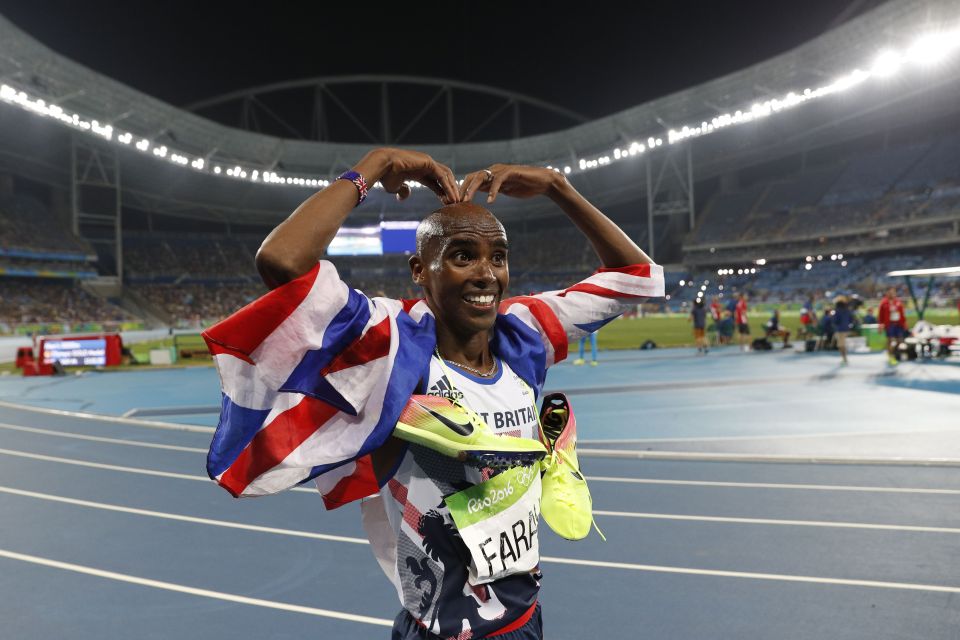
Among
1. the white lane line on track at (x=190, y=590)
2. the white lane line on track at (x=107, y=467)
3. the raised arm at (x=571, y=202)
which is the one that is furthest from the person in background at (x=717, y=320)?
the raised arm at (x=571, y=202)

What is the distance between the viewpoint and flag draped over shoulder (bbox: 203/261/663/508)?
1.13m

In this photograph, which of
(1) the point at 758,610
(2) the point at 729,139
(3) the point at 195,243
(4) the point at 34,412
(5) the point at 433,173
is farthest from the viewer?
(3) the point at 195,243

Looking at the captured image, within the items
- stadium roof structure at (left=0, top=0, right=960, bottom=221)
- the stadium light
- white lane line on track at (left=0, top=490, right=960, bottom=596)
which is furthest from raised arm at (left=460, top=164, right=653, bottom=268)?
the stadium light

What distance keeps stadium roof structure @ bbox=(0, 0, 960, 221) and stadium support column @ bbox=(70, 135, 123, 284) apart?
3.98 ft

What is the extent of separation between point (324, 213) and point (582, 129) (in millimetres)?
39374

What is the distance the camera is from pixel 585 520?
1.40 meters

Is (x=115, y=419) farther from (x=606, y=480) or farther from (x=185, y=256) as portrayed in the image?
(x=185, y=256)

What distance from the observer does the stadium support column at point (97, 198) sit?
37.4 m

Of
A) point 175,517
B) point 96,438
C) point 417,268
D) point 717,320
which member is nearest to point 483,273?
point 417,268

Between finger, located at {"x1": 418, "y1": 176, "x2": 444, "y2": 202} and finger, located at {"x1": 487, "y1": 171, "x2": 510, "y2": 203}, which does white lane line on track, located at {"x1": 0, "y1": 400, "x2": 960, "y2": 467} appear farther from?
finger, located at {"x1": 418, "y1": 176, "x2": 444, "y2": 202}

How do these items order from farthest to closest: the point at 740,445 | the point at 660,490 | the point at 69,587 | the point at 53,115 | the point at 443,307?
the point at 53,115 → the point at 740,445 → the point at 660,490 → the point at 69,587 → the point at 443,307

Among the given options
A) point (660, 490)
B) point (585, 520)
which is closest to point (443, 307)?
point (585, 520)

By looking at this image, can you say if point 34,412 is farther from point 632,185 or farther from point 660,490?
point 632,185

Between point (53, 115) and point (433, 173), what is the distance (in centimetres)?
3418
